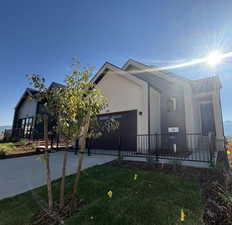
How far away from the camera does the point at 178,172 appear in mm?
4359

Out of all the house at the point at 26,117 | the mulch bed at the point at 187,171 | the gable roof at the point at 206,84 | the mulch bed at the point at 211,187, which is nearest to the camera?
the mulch bed at the point at 211,187

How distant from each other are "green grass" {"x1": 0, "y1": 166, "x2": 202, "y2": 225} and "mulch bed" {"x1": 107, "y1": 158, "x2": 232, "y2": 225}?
0.17m

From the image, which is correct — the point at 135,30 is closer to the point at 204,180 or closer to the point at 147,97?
the point at 147,97

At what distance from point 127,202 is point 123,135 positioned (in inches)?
243

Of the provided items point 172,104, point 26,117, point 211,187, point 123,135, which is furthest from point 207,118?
point 26,117

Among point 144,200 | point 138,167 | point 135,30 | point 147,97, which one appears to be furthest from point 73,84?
point 135,30

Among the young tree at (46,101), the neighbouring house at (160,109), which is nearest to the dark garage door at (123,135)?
the neighbouring house at (160,109)

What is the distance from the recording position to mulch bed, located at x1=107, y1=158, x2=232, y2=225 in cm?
241

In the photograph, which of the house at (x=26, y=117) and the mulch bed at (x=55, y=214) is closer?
the mulch bed at (x=55, y=214)

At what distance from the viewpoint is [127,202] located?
2764 mm

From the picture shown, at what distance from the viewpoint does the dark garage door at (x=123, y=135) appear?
8562mm

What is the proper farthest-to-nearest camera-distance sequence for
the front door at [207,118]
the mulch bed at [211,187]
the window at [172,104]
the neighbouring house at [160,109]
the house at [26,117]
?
the house at [26,117], the window at [172,104], the front door at [207,118], the neighbouring house at [160,109], the mulch bed at [211,187]

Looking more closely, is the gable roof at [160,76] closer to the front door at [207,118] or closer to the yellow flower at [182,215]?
the front door at [207,118]

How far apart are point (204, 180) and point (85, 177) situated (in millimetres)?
3439
